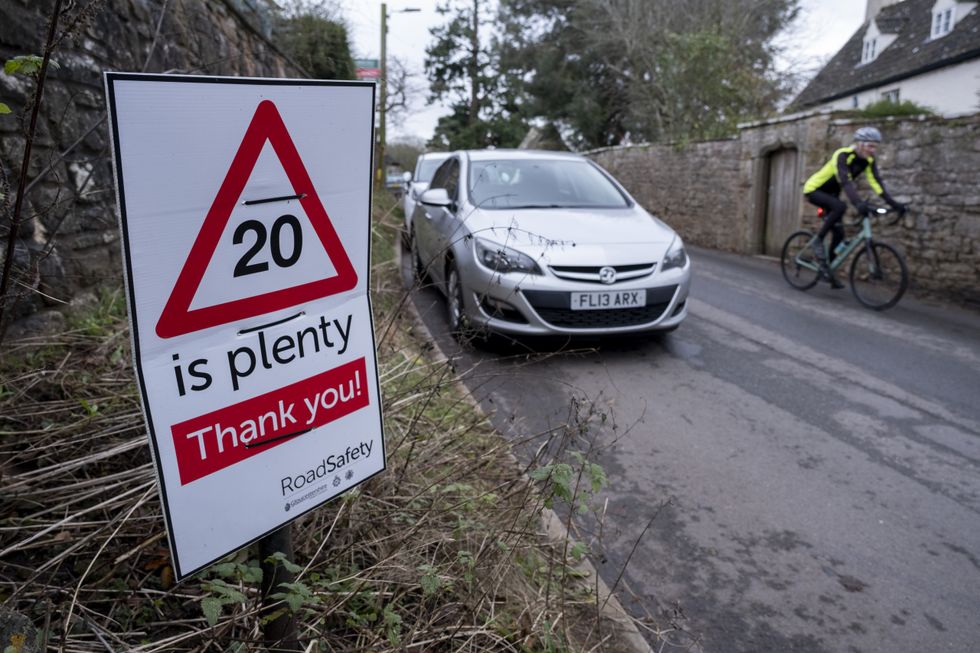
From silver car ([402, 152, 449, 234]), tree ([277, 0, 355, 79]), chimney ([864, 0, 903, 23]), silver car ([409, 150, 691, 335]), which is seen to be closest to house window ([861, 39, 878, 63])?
chimney ([864, 0, 903, 23])

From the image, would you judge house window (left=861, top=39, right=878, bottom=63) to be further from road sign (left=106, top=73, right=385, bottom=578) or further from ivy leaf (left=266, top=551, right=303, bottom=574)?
ivy leaf (left=266, top=551, right=303, bottom=574)

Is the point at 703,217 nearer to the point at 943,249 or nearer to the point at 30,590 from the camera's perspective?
the point at 943,249

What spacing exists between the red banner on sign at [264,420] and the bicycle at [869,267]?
737cm

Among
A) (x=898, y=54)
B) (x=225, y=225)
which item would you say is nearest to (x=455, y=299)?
(x=225, y=225)

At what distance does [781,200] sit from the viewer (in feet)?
39.5

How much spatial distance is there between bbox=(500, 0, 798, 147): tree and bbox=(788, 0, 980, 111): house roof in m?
2.93

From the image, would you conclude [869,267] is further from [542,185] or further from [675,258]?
[542,185]

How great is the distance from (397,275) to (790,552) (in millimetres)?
5978

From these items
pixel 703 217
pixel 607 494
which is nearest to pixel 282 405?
pixel 607 494

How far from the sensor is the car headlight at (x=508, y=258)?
17.0 ft

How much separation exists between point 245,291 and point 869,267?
8.09 m

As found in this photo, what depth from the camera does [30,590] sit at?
1832 millimetres

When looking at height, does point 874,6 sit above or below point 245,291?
above

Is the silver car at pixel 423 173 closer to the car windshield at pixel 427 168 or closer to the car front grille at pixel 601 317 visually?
the car windshield at pixel 427 168
